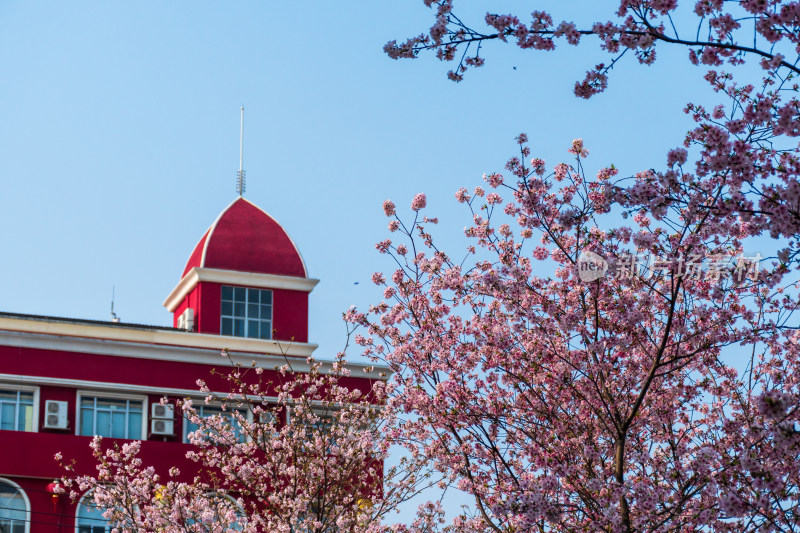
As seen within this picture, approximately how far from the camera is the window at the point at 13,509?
23.8m

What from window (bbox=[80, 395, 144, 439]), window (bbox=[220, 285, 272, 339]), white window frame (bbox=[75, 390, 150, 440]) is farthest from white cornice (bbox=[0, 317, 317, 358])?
window (bbox=[80, 395, 144, 439])

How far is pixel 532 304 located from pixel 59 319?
52.8ft

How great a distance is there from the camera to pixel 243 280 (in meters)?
28.7

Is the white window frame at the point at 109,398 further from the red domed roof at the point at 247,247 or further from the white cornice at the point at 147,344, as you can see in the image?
the red domed roof at the point at 247,247

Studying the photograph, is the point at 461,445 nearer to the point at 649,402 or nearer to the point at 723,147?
the point at 649,402

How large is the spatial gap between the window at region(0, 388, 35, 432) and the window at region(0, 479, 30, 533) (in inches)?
47.3

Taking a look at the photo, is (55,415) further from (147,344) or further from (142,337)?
(142,337)

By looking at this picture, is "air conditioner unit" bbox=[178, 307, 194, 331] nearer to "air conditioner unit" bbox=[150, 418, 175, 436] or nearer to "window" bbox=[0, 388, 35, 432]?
"air conditioner unit" bbox=[150, 418, 175, 436]

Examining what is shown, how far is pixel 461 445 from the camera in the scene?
43.7 feet

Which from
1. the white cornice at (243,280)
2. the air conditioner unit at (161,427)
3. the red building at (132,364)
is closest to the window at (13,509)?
the red building at (132,364)

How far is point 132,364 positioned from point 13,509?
4.02 meters

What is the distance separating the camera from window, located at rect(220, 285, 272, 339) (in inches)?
1126

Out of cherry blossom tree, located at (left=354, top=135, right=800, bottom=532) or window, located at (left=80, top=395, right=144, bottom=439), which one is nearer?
cherry blossom tree, located at (left=354, top=135, right=800, bottom=532)

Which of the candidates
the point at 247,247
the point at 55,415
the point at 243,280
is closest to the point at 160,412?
the point at 55,415
